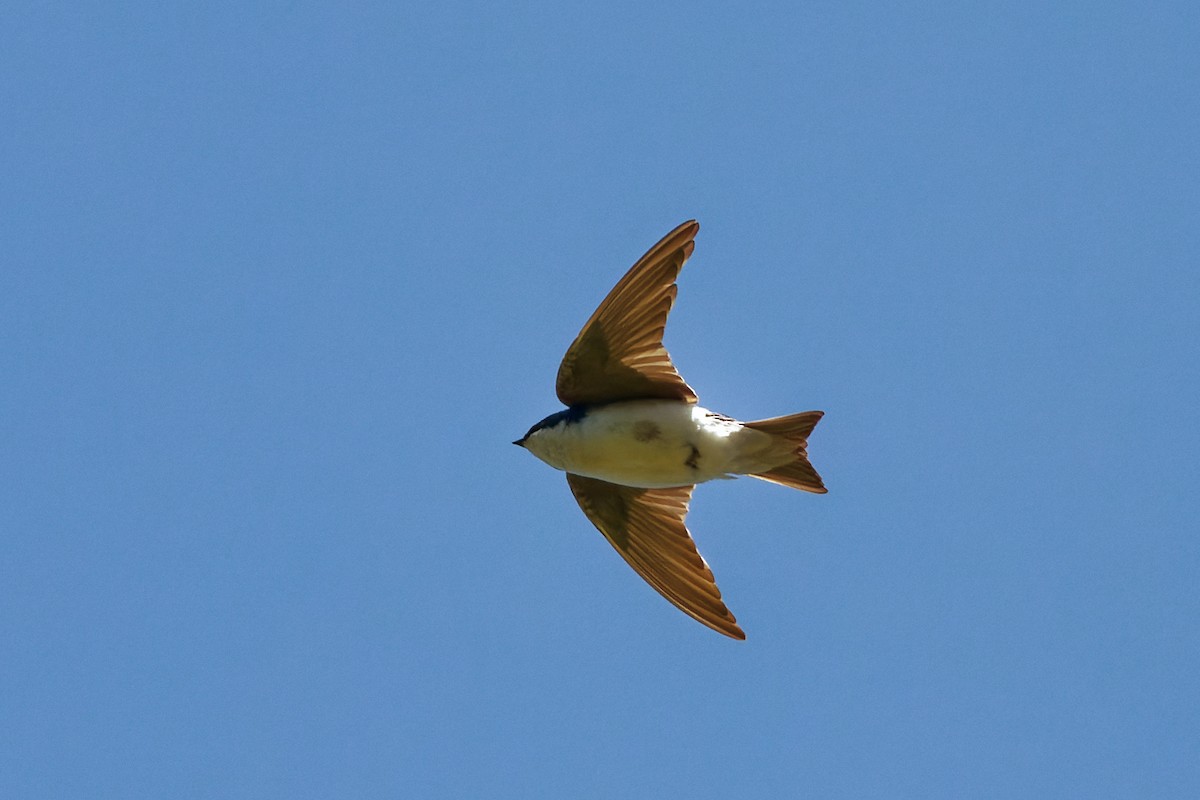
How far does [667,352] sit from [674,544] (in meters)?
1.11

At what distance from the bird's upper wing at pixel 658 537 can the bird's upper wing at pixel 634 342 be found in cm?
64

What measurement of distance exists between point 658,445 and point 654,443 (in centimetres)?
2

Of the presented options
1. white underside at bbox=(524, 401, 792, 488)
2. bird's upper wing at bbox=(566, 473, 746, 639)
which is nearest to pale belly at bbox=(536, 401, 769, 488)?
white underside at bbox=(524, 401, 792, 488)

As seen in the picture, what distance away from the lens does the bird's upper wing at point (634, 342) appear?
819cm

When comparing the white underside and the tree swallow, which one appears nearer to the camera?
the tree swallow

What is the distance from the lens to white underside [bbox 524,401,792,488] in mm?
8367

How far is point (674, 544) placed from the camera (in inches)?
356

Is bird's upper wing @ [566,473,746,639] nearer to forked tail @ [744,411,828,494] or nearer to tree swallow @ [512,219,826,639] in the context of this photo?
tree swallow @ [512,219,826,639]

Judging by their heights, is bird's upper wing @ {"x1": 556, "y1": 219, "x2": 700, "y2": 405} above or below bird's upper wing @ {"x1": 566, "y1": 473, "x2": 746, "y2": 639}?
above

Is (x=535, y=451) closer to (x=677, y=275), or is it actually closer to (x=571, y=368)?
(x=571, y=368)

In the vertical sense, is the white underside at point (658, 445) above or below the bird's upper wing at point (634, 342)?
below

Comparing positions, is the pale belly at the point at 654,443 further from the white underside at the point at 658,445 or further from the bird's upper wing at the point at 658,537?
the bird's upper wing at the point at 658,537

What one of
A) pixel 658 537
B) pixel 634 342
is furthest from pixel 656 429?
pixel 658 537

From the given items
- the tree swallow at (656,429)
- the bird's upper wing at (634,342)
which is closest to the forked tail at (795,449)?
the tree swallow at (656,429)
